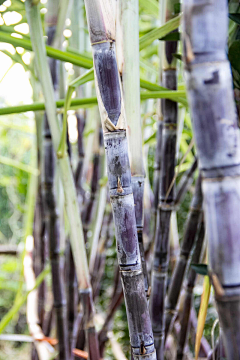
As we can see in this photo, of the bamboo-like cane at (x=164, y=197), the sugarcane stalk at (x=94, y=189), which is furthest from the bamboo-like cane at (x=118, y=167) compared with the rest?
the sugarcane stalk at (x=94, y=189)

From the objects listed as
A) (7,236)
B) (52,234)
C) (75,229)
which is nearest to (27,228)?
(52,234)

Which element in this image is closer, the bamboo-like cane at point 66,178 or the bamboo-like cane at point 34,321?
the bamboo-like cane at point 66,178

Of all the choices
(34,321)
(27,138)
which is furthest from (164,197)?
(27,138)

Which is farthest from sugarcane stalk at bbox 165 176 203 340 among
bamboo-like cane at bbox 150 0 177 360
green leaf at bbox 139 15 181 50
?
green leaf at bbox 139 15 181 50

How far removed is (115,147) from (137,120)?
3cm

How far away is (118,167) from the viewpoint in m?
0.16

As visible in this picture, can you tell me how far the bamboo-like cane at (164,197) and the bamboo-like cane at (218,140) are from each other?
0.62 ft

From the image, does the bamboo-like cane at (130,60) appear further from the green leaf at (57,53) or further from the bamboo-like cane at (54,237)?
the bamboo-like cane at (54,237)

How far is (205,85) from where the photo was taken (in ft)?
0.28

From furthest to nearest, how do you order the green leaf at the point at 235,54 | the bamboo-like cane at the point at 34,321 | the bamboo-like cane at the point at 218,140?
1. the bamboo-like cane at the point at 34,321
2. the green leaf at the point at 235,54
3. the bamboo-like cane at the point at 218,140

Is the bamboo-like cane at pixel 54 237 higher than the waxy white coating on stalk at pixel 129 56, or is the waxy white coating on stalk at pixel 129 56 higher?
the waxy white coating on stalk at pixel 129 56

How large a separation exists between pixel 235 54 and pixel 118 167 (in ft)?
0.37

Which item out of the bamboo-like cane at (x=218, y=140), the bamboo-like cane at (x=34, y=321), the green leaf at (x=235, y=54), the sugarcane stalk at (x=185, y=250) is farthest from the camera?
the bamboo-like cane at (x=34, y=321)

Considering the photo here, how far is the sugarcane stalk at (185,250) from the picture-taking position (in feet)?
1.06
